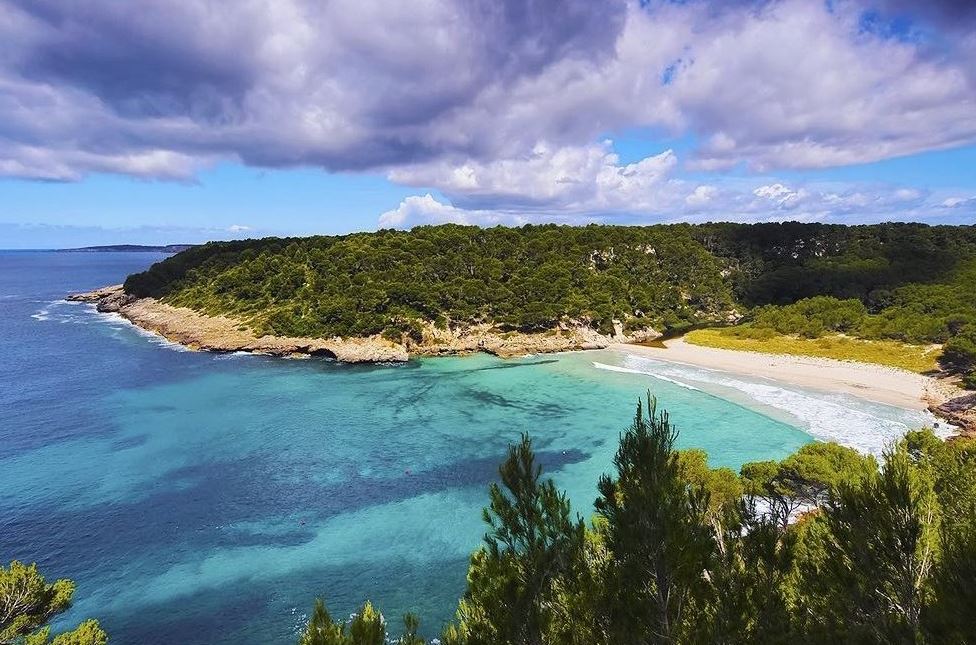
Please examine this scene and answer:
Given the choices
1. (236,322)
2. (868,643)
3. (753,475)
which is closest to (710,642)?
(868,643)

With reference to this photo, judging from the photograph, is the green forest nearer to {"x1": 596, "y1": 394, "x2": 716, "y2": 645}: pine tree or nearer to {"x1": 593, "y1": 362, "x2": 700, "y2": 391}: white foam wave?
{"x1": 596, "y1": 394, "x2": 716, "y2": 645}: pine tree

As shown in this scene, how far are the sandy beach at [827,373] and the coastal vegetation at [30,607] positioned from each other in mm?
51863

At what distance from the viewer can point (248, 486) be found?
31875 mm

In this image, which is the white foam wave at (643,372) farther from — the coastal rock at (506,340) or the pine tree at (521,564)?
the pine tree at (521,564)

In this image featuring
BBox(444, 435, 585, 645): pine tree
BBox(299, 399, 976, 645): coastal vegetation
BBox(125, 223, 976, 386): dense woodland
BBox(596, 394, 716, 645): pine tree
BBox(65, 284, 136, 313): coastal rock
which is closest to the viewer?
BBox(299, 399, 976, 645): coastal vegetation

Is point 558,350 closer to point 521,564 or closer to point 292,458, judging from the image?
point 292,458

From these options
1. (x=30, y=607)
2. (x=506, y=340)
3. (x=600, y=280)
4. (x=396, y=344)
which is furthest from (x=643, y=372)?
(x=30, y=607)

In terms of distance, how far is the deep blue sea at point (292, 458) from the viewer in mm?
22406

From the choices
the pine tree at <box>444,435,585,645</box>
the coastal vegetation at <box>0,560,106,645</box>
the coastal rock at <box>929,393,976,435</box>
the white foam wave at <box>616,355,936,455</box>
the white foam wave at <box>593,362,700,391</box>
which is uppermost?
the pine tree at <box>444,435,585,645</box>

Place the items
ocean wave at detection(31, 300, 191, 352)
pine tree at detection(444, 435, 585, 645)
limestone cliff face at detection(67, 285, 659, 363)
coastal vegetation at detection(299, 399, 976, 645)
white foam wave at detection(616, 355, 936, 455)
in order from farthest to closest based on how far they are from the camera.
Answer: ocean wave at detection(31, 300, 191, 352), limestone cliff face at detection(67, 285, 659, 363), white foam wave at detection(616, 355, 936, 455), pine tree at detection(444, 435, 585, 645), coastal vegetation at detection(299, 399, 976, 645)

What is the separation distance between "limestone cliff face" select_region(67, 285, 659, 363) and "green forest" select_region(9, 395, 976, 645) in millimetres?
53225

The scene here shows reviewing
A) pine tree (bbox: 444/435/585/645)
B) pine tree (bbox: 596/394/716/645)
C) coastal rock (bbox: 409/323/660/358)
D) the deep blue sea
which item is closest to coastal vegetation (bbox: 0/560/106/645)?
the deep blue sea

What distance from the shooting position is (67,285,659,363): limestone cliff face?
213ft

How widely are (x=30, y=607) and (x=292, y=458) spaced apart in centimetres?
2410
